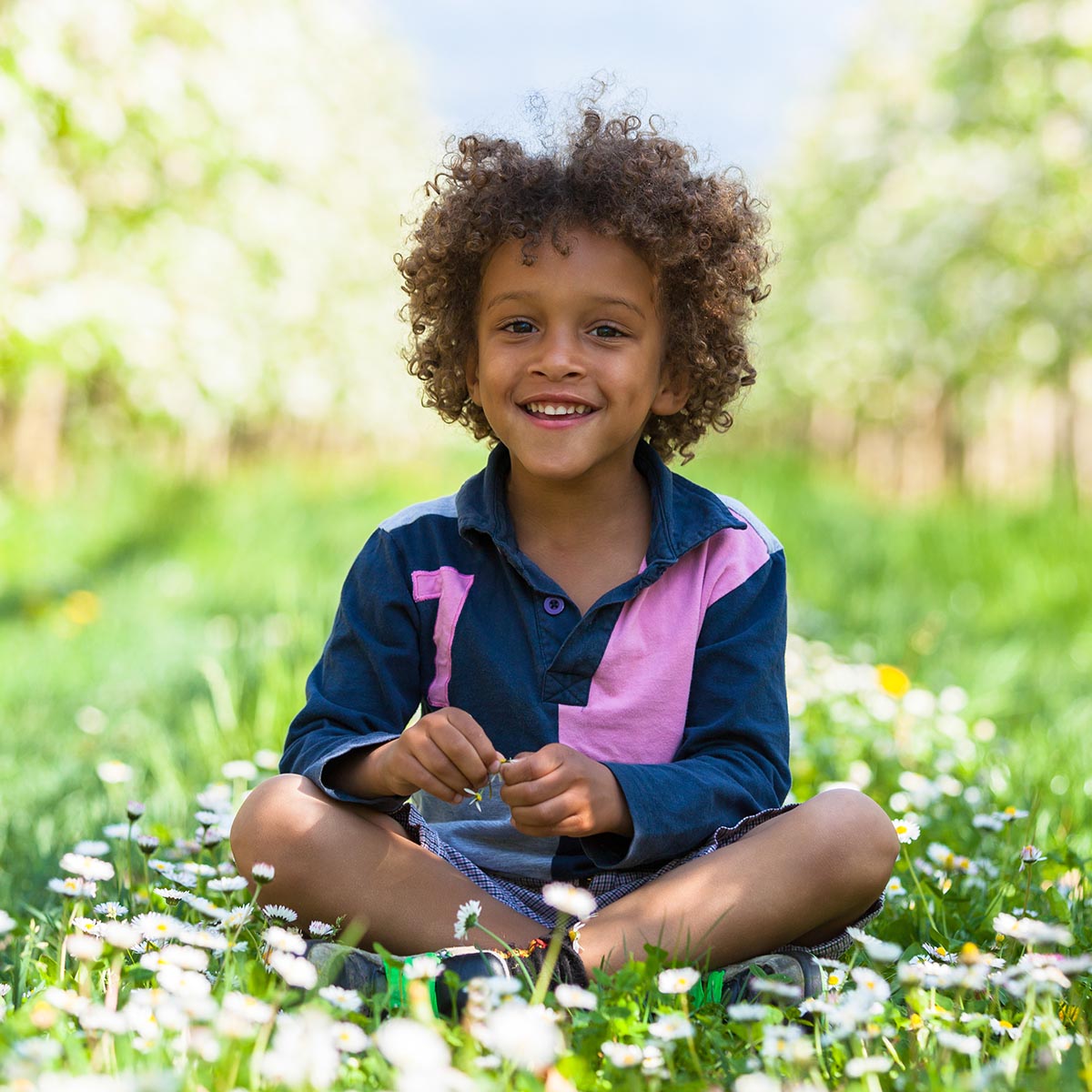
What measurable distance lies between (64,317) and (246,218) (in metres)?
3.20

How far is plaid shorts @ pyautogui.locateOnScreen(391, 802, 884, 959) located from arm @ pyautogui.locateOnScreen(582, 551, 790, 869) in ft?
0.11

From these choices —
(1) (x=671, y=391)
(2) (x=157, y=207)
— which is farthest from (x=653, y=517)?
(2) (x=157, y=207)

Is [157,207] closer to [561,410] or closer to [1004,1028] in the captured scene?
[561,410]

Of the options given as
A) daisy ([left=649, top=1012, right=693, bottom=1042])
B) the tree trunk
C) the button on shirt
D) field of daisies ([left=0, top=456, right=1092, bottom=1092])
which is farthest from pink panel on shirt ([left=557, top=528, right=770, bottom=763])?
the tree trunk

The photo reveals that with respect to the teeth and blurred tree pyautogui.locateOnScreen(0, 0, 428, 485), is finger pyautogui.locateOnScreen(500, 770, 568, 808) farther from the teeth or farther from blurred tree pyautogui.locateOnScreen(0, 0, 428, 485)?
blurred tree pyautogui.locateOnScreen(0, 0, 428, 485)

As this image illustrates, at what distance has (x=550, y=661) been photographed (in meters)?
2.06

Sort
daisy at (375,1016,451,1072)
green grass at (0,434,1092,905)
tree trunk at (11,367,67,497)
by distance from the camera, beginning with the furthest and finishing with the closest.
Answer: tree trunk at (11,367,67,497) < green grass at (0,434,1092,905) < daisy at (375,1016,451,1072)

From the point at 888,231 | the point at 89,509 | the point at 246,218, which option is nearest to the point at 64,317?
the point at 89,509

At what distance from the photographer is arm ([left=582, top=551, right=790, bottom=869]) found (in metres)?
1.86

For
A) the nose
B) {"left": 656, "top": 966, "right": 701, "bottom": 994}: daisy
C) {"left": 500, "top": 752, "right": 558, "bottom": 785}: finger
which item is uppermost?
the nose

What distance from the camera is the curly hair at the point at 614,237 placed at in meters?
2.15

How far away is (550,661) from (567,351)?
1.50ft

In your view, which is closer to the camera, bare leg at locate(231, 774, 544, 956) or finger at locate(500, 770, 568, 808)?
finger at locate(500, 770, 568, 808)

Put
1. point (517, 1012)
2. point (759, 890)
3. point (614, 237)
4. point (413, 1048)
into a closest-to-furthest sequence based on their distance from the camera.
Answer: point (413, 1048) < point (517, 1012) < point (759, 890) < point (614, 237)
